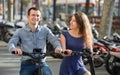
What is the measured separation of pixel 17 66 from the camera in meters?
13.9

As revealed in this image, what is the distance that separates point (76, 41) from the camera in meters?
5.79

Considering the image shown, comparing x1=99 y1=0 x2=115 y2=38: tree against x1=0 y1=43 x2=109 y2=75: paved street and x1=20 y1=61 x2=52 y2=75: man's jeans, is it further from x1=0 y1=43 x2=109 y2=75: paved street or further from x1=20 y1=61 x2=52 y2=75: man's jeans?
x1=20 y1=61 x2=52 y2=75: man's jeans

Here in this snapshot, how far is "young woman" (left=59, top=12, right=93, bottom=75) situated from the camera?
5770 mm

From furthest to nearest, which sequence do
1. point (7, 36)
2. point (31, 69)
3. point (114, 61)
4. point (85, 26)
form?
point (7, 36)
point (114, 61)
point (85, 26)
point (31, 69)

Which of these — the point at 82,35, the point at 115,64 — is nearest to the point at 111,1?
the point at 115,64

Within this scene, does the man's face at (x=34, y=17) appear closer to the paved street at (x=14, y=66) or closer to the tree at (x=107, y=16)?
the paved street at (x=14, y=66)

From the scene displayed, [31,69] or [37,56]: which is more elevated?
[37,56]

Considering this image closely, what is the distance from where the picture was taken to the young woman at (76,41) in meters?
5.77

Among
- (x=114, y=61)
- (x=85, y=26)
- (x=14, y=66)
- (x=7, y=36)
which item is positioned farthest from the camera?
(x=7, y=36)

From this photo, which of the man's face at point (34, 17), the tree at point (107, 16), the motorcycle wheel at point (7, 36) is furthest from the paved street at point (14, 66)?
the motorcycle wheel at point (7, 36)

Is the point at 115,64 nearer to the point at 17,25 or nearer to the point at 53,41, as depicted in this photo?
the point at 53,41

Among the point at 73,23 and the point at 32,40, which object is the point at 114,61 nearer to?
the point at 73,23

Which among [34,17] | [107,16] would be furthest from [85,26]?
[107,16]

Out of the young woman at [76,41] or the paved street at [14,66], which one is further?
the paved street at [14,66]
